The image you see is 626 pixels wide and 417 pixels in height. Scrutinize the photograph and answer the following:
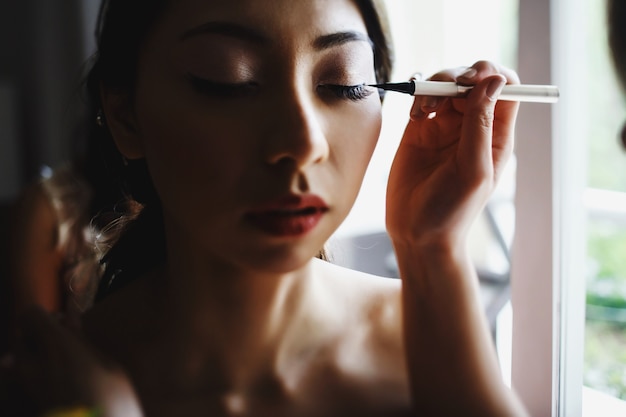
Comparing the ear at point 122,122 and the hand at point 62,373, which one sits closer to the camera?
the hand at point 62,373

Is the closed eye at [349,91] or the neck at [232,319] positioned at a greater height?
the closed eye at [349,91]

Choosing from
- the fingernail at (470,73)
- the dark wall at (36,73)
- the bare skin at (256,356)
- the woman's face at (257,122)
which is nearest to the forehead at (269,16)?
the woman's face at (257,122)

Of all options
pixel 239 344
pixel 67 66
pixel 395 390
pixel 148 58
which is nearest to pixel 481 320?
pixel 395 390

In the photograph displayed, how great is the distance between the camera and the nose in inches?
19.4

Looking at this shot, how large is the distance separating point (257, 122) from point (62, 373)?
0.75ft

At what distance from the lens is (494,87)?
56cm

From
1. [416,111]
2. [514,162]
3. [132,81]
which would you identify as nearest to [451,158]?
[416,111]

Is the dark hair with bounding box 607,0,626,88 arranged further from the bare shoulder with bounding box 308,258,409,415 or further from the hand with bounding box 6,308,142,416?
the hand with bounding box 6,308,142,416

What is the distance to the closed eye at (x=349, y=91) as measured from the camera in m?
0.54

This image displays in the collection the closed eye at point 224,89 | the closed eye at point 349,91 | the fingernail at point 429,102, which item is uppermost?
the closed eye at point 224,89

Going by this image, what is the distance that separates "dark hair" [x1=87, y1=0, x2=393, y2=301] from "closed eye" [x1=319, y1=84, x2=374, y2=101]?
0.07 metres

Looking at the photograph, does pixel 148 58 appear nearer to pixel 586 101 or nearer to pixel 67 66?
pixel 586 101

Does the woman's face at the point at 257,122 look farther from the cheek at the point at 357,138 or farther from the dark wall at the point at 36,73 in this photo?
the dark wall at the point at 36,73

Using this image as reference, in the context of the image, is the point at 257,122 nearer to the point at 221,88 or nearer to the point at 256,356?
the point at 221,88
